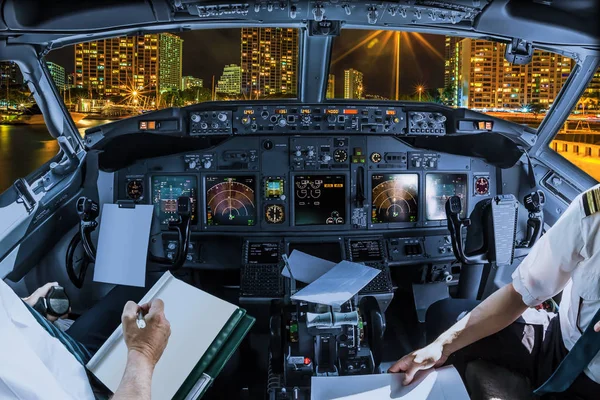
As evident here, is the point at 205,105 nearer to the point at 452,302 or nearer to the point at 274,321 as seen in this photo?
the point at 274,321

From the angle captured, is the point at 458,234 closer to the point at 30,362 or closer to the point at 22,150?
the point at 30,362

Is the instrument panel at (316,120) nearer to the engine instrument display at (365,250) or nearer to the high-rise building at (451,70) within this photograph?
the high-rise building at (451,70)

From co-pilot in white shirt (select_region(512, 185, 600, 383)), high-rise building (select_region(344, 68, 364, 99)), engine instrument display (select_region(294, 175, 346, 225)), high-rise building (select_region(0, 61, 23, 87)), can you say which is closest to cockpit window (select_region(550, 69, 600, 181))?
high-rise building (select_region(344, 68, 364, 99))

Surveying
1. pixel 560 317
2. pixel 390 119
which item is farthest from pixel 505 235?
pixel 560 317

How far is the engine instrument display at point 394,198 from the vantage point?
2836 mm

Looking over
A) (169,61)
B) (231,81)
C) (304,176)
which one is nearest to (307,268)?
(304,176)

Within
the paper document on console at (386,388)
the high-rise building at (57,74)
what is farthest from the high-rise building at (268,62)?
the paper document on console at (386,388)

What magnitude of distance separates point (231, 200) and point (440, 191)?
126 centimetres

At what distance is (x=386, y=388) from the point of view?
953mm

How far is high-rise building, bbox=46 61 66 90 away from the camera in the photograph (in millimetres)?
2499

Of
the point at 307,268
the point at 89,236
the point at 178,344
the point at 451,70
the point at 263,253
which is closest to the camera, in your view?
the point at 178,344

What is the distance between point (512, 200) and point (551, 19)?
90 centimetres

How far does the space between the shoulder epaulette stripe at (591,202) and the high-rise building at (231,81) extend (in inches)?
88.0

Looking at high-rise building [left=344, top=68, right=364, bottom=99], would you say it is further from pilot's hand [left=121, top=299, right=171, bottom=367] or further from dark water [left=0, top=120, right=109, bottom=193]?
pilot's hand [left=121, top=299, right=171, bottom=367]
